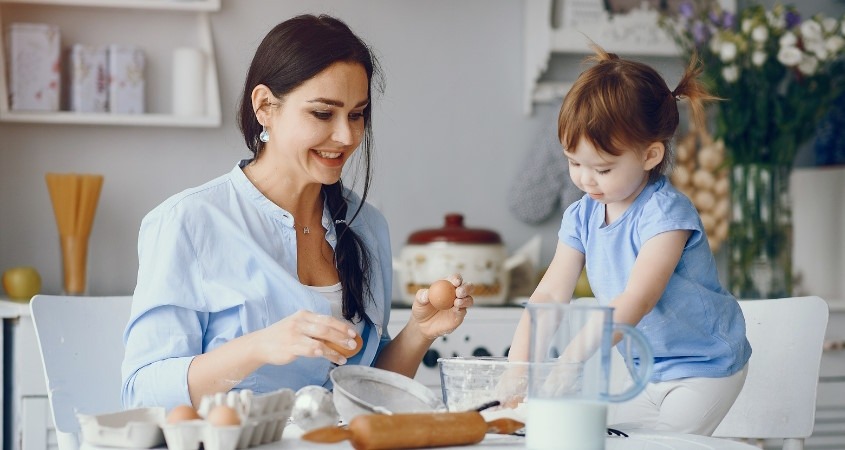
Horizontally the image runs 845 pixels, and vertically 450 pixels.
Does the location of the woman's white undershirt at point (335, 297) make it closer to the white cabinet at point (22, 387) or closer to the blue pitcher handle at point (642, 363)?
the blue pitcher handle at point (642, 363)

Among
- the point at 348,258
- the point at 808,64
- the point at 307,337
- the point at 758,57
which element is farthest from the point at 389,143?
the point at 307,337

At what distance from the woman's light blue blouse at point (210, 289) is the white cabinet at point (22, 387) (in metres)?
0.92

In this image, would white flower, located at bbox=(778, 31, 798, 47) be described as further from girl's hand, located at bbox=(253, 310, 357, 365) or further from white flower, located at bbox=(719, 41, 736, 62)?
girl's hand, located at bbox=(253, 310, 357, 365)

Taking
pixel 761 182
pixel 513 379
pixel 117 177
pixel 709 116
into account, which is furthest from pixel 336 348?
pixel 709 116

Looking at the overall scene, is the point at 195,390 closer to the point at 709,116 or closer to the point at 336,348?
the point at 336,348

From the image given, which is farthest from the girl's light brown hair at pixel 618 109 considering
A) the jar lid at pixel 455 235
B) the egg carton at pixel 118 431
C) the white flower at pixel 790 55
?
the white flower at pixel 790 55

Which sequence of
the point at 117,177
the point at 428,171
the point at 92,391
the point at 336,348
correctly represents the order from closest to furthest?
the point at 336,348 < the point at 92,391 < the point at 117,177 < the point at 428,171

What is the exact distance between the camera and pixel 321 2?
303 cm

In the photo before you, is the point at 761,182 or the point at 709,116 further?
the point at 709,116

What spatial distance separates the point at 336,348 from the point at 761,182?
6.72ft

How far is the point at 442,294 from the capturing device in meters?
1.54

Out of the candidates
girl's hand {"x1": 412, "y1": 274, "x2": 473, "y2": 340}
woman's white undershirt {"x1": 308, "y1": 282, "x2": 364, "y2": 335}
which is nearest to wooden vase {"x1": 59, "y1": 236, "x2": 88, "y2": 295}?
woman's white undershirt {"x1": 308, "y1": 282, "x2": 364, "y2": 335}

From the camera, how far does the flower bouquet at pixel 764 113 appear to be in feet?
9.66

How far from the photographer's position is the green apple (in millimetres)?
2619
